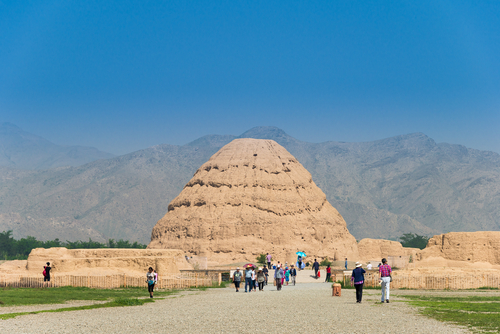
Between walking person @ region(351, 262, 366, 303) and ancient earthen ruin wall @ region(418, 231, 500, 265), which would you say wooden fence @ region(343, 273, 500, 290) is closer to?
walking person @ region(351, 262, 366, 303)

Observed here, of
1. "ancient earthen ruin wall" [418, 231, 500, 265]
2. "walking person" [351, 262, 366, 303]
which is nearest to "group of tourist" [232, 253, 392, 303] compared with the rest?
"walking person" [351, 262, 366, 303]

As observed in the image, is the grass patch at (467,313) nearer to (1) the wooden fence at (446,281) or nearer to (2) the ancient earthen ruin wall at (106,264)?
(1) the wooden fence at (446,281)

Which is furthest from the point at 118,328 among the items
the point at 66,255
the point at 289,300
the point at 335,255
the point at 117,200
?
the point at 117,200

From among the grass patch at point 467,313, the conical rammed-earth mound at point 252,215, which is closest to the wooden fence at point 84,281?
the grass patch at point 467,313

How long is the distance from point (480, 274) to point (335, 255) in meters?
24.3

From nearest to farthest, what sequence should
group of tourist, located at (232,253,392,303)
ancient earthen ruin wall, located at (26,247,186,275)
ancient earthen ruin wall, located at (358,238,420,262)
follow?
group of tourist, located at (232,253,392,303) → ancient earthen ruin wall, located at (26,247,186,275) → ancient earthen ruin wall, located at (358,238,420,262)

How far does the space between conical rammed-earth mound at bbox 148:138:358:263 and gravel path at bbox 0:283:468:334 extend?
32984mm

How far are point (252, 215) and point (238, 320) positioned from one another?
1568 inches

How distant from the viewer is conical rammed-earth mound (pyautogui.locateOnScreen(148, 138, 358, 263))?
171 feet

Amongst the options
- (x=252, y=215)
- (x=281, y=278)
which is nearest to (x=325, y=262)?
(x=252, y=215)

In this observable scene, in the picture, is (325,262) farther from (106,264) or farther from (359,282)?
(359,282)

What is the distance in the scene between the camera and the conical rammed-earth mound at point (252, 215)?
5203cm

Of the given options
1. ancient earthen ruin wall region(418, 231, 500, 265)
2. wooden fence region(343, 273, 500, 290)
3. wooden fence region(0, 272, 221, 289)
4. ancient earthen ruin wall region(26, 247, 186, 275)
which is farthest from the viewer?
ancient earthen ruin wall region(418, 231, 500, 265)

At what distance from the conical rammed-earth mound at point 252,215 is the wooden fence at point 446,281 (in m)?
21.7
